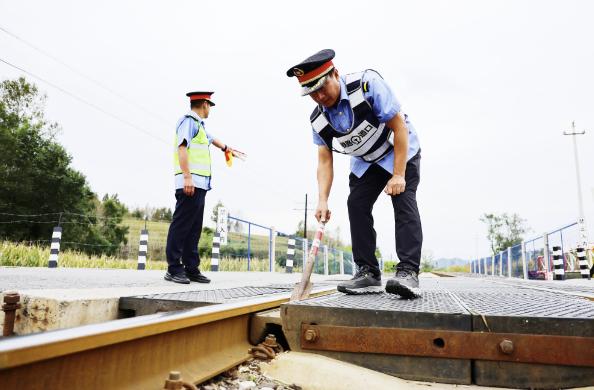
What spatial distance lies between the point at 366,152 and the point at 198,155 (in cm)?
221

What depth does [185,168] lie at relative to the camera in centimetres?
439

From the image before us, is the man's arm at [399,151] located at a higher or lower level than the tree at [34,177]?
lower

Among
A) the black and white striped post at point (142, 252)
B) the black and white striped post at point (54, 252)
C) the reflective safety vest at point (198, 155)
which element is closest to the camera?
the reflective safety vest at point (198, 155)

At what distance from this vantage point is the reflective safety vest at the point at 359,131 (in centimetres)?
276

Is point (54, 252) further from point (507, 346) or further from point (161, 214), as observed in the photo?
point (161, 214)

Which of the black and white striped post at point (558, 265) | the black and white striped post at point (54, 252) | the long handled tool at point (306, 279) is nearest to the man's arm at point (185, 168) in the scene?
the long handled tool at point (306, 279)

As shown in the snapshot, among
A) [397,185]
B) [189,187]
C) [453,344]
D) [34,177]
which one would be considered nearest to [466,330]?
[453,344]

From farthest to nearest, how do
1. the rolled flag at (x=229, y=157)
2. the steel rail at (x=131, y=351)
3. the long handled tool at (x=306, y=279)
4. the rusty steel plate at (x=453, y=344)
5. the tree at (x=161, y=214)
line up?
the tree at (x=161, y=214)
the rolled flag at (x=229, y=157)
the long handled tool at (x=306, y=279)
the rusty steel plate at (x=453, y=344)
the steel rail at (x=131, y=351)

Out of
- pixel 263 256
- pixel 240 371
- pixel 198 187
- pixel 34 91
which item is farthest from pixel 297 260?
pixel 34 91

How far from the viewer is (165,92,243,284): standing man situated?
4387mm

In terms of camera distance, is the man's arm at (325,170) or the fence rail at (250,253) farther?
the fence rail at (250,253)

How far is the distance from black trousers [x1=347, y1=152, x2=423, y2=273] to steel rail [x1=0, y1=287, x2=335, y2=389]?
1.15 meters

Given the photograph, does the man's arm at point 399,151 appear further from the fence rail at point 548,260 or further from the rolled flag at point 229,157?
the fence rail at point 548,260

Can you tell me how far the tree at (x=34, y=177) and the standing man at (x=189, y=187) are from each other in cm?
2322
